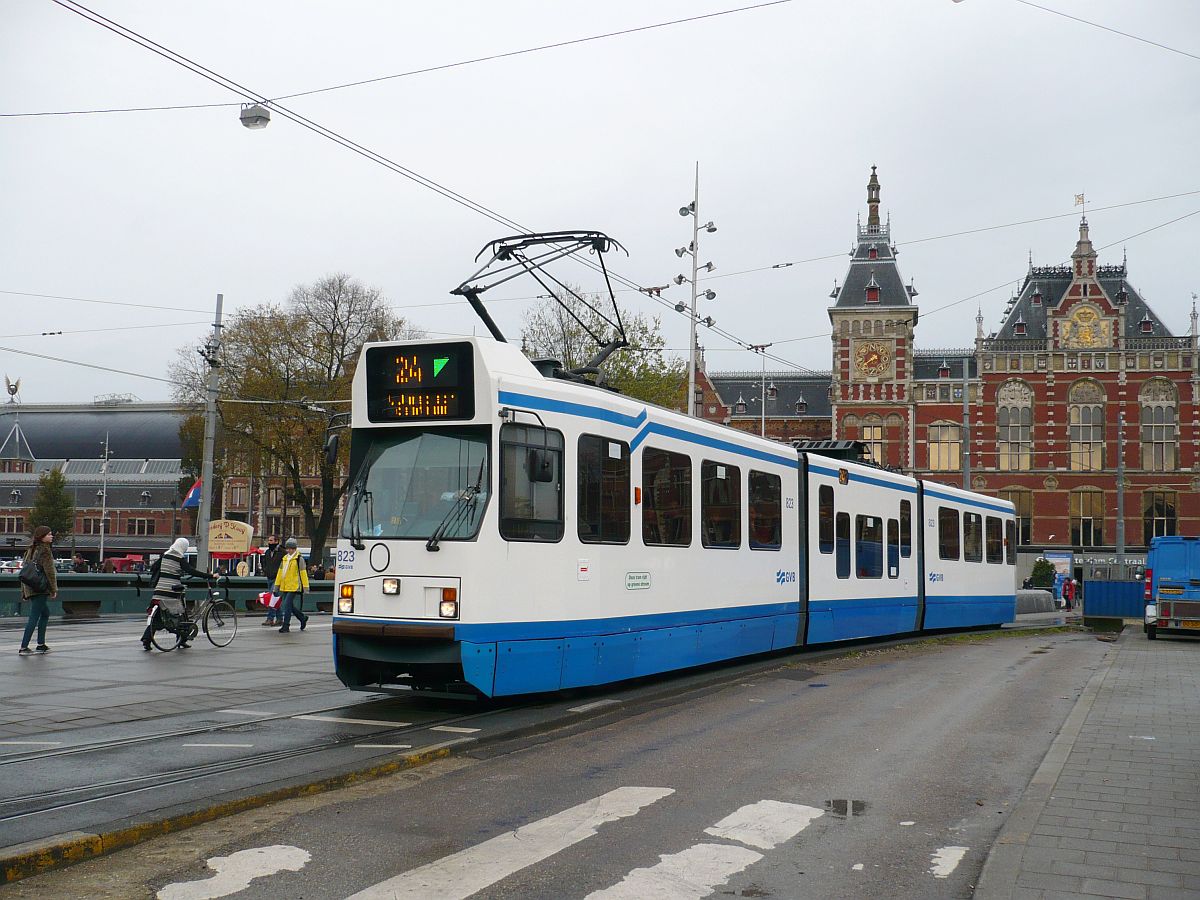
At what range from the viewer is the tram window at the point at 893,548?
19938 millimetres

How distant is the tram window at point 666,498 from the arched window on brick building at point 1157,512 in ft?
200

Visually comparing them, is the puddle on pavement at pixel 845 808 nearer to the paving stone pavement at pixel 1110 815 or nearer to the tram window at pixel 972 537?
the paving stone pavement at pixel 1110 815

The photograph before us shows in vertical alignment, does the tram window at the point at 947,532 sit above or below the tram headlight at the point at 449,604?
above

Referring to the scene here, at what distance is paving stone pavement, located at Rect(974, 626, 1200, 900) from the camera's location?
17.5 feet

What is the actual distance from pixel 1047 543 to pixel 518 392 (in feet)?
205

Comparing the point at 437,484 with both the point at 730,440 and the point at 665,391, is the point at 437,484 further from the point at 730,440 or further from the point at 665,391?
the point at 665,391

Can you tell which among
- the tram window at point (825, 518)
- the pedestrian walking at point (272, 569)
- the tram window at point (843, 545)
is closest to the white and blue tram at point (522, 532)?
the tram window at point (825, 518)

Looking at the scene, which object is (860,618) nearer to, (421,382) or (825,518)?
(825,518)

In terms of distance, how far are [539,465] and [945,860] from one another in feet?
18.0

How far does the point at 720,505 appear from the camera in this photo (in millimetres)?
14086

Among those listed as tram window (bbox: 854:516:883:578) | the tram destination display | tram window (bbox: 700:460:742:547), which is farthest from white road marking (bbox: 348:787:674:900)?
tram window (bbox: 854:516:883:578)

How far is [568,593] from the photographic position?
425 inches

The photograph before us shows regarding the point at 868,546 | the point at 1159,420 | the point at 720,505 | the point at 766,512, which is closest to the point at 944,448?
the point at 1159,420

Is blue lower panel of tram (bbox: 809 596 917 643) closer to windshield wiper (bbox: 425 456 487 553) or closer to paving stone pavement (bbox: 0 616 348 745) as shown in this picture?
paving stone pavement (bbox: 0 616 348 745)
